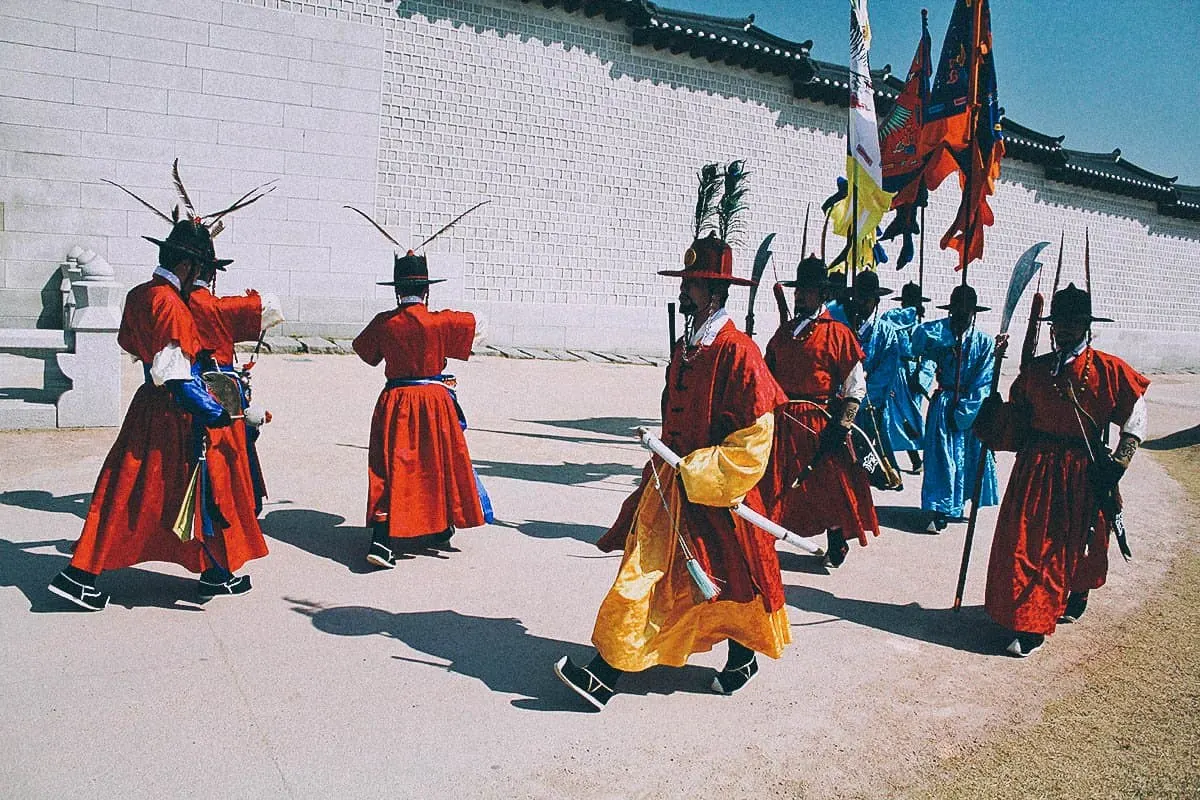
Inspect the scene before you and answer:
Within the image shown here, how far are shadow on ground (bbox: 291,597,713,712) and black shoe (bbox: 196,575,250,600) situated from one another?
234mm

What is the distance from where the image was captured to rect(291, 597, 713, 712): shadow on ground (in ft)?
12.6

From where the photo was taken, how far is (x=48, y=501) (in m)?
5.92

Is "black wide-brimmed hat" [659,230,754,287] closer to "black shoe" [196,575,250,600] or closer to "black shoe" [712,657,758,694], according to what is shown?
"black shoe" [712,657,758,694]

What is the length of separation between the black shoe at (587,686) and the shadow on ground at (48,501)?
363cm

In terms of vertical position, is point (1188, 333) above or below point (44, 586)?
above

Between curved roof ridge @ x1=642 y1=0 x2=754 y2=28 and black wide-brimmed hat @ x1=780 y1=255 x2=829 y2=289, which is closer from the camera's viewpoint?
black wide-brimmed hat @ x1=780 y1=255 x2=829 y2=289

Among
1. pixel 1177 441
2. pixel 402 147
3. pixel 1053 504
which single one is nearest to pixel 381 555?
pixel 1053 504

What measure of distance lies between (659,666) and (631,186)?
1285 cm

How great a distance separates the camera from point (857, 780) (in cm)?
328

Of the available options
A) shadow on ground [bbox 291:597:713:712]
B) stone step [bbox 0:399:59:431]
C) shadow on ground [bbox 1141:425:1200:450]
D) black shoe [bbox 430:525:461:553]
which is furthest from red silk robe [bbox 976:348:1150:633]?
shadow on ground [bbox 1141:425:1200:450]

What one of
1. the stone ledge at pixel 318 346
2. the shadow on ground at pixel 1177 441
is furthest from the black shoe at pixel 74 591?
the shadow on ground at pixel 1177 441

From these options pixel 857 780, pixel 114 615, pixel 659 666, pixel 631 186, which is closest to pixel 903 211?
pixel 659 666

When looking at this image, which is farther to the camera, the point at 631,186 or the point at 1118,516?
the point at 631,186

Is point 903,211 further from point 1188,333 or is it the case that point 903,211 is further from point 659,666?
point 1188,333
